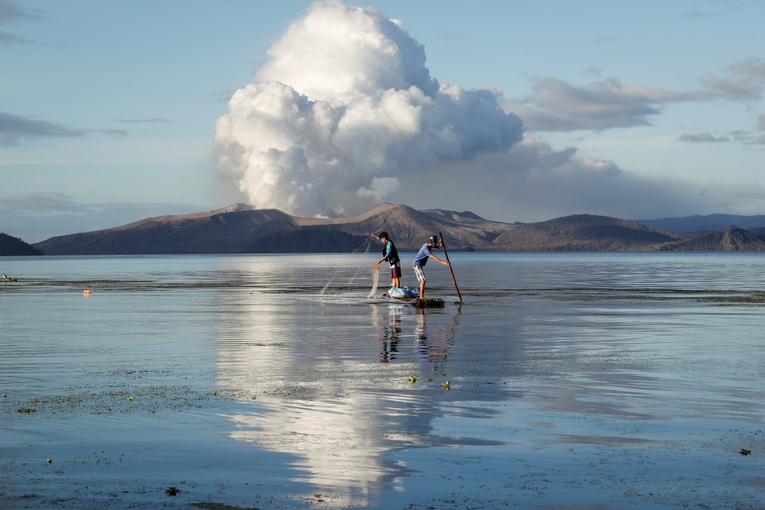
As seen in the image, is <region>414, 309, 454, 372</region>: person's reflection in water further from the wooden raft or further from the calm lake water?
the wooden raft

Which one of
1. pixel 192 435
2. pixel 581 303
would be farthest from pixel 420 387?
pixel 581 303

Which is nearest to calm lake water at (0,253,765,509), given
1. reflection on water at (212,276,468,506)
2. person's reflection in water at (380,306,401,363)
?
reflection on water at (212,276,468,506)

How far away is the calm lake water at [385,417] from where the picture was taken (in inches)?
401

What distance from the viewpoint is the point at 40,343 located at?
26.8 metres

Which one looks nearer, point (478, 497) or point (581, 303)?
point (478, 497)

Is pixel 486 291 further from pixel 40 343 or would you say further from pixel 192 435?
pixel 192 435

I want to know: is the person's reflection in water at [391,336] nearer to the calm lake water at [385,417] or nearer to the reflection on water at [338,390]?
the reflection on water at [338,390]

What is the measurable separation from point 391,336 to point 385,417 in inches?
558

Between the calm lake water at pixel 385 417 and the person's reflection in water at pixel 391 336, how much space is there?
18 centimetres

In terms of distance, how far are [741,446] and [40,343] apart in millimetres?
20550

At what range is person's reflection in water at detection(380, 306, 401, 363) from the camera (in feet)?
76.2

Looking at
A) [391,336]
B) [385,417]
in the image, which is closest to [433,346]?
[391,336]

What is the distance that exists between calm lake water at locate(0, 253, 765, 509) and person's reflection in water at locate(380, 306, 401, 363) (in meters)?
0.18

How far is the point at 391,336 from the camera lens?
93.6ft
